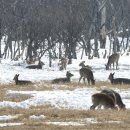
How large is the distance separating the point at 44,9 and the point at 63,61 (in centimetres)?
2671

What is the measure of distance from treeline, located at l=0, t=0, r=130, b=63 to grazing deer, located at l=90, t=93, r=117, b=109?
30.3 m

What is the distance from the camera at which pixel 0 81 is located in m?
31.6

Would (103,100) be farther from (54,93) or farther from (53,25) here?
(53,25)

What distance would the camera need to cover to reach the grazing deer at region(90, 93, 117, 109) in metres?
18.2

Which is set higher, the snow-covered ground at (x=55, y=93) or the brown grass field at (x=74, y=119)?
the snow-covered ground at (x=55, y=93)

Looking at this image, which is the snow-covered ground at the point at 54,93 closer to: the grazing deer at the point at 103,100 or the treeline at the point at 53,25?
the grazing deer at the point at 103,100

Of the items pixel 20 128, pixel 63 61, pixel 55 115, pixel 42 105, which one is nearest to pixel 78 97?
pixel 42 105

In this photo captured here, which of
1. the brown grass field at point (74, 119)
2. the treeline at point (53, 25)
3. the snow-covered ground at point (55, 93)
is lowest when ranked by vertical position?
the brown grass field at point (74, 119)

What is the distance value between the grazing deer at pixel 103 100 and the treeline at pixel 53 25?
99.5 feet

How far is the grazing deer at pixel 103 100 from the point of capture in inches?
718

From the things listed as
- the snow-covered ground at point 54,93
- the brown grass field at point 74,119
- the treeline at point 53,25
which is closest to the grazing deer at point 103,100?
the brown grass field at point 74,119

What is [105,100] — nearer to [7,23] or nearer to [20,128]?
[20,128]

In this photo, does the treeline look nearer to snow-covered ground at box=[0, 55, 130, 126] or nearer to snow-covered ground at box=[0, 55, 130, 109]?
snow-covered ground at box=[0, 55, 130, 109]

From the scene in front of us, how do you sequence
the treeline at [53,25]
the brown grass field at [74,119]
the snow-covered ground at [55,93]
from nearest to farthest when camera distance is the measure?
→ the brown grass field at [74,119], the snow-covered ground at [55,93], the treeline at [53,25]
